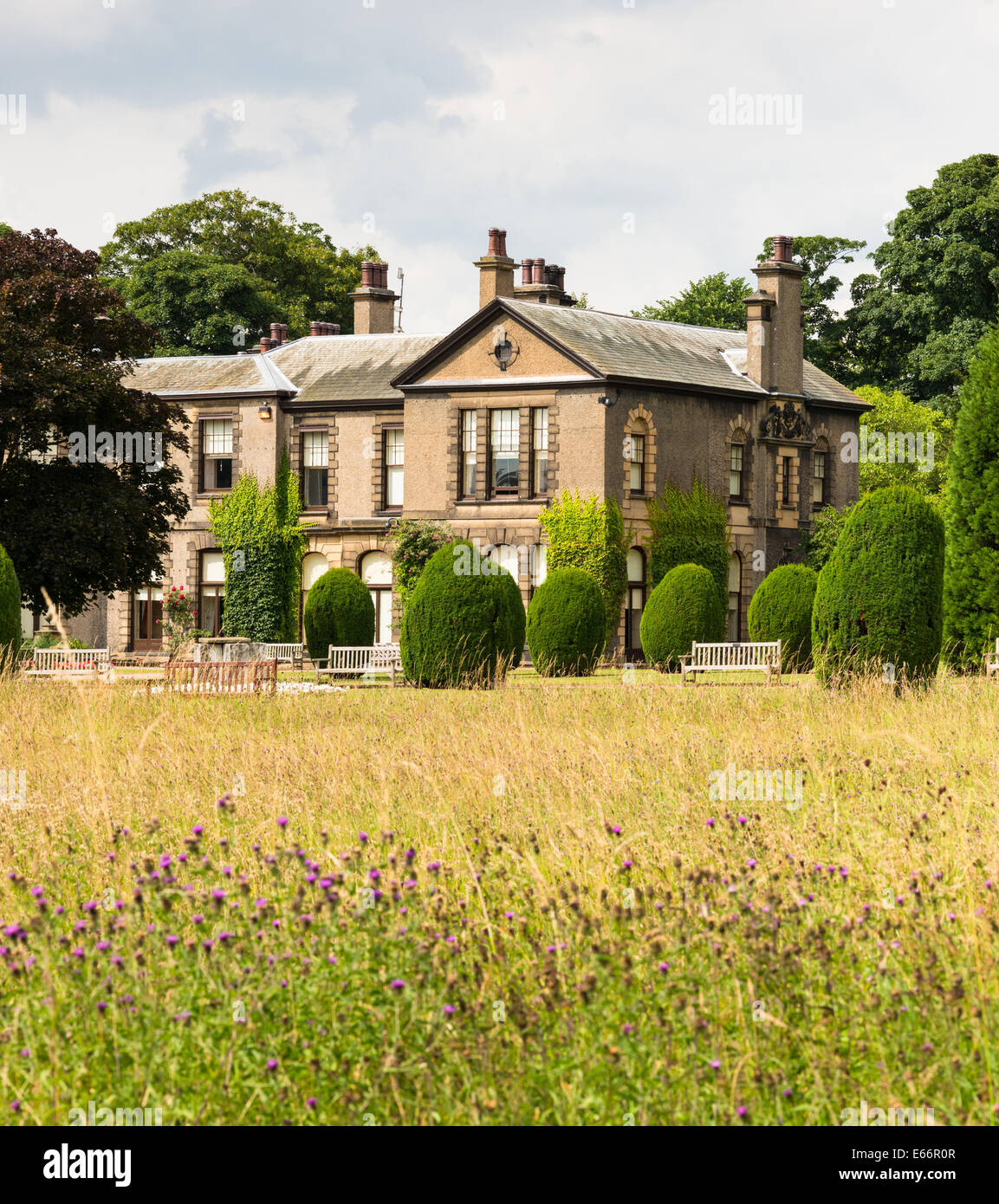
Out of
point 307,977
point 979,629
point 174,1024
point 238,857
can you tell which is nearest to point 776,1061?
point 307,977

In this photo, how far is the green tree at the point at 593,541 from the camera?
3762cm

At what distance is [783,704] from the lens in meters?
17.2

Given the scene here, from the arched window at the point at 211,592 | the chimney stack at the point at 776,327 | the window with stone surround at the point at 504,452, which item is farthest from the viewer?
the arched window at the point at 211,592

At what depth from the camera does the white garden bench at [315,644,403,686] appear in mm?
30938

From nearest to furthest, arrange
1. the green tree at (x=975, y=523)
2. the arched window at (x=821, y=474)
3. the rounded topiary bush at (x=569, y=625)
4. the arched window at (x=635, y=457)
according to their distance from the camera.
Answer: the green tree at (x=975, y=523), the rounded topiary bush at (x=569, y=625), the arched window at (x=635, y=457), the arched window at (x=821, y=474)

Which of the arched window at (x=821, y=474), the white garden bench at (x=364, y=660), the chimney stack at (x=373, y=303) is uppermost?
the chimney stack at (x=373, y=303)

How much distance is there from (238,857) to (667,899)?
8.21 feet

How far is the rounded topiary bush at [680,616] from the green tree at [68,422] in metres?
10.7

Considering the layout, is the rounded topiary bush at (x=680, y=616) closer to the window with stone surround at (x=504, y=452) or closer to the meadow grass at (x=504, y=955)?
the window with stone surround at (x=504, y=452)

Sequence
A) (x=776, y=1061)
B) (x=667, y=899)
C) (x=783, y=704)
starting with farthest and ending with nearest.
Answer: (x=783, y=704), (x=667, y=899), (x=776, y=1061)

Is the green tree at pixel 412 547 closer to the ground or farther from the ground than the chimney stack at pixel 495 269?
closer to the ground

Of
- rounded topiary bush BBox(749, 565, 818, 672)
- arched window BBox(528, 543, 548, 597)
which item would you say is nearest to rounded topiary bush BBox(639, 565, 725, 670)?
rounded topiary bush BBox(749, 565, 818, 672)

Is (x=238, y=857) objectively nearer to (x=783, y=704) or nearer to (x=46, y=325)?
(x=783, y=704)

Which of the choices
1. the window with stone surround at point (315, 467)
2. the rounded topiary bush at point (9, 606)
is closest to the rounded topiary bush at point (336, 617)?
the window with stone surround at point (315, 467)
